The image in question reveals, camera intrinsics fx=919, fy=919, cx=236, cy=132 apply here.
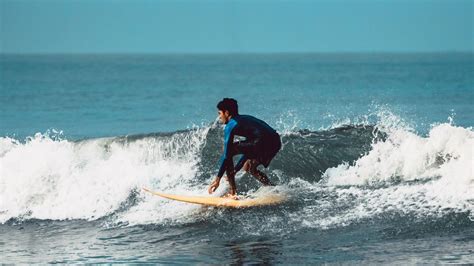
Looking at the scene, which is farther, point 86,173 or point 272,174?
point 86,173

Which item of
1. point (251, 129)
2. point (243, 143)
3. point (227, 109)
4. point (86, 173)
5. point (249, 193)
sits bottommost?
point (249, 193)

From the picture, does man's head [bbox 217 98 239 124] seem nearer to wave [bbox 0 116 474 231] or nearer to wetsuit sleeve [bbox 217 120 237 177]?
wetsuit sleeve [bbox 217 120 237 177]

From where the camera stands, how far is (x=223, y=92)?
51531 mm

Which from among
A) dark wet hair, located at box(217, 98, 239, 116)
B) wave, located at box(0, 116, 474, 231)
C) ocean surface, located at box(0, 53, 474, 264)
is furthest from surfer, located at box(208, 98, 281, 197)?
wave, located at box(0, 116, 474, 231)

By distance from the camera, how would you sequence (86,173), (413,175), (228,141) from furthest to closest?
1. (86,173)
2. (413,175)
3. (228,141)

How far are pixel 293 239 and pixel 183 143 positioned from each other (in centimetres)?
548

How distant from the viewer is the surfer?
12383 millimetres

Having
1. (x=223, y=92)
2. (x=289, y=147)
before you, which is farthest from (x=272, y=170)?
(x=223, y=92)

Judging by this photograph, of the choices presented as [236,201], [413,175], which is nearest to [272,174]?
[236,201]

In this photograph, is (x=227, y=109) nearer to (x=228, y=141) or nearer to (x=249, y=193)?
(x=228, y=141)

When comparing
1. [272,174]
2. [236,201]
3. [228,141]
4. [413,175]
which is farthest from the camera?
[272,174]

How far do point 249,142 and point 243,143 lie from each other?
85 millimetres

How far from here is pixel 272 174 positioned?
14.9m

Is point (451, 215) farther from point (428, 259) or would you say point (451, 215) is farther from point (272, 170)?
point (272, 170)
